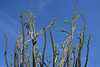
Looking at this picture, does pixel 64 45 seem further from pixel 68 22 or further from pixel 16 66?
pixel 16 66

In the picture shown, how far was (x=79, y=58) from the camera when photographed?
3.41ft

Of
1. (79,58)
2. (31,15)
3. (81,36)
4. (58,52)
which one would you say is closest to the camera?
(79,58)

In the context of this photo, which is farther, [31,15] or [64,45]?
[64,45]

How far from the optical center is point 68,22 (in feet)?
4.10

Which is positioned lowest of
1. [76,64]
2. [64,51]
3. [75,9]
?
[76,64]

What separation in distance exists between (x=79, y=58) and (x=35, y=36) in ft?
1.24

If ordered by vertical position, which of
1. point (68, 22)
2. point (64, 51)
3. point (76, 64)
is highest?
point (68, 22)

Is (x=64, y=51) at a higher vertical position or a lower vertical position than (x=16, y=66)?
higher

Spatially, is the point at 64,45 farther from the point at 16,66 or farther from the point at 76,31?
the point at 16,66

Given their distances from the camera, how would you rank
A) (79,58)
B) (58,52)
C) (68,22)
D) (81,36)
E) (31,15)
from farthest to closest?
(58,52), (31,15), (68,22), (81,36), (79,58)

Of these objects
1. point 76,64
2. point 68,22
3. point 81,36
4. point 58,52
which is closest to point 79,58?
point 76,64

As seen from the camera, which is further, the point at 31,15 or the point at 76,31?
the point at 31,15

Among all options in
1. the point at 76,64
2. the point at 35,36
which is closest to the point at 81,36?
the point at 76,64

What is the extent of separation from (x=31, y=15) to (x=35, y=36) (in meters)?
0.32
